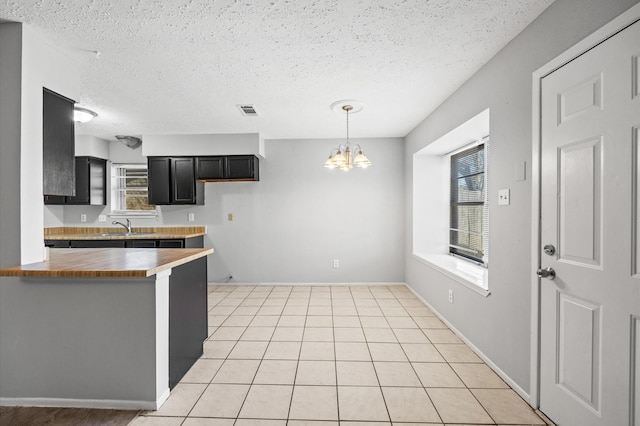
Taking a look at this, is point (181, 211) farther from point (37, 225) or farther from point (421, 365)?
point (421, 365)

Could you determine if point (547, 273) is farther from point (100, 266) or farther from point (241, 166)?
point (241, 166)

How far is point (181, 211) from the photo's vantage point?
501 cm

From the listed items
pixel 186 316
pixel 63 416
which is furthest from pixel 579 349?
pixel 63 416

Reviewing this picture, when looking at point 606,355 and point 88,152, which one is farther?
point 88,152

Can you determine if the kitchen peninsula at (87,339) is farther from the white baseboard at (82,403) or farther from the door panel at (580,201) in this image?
the door panel at (580,201)

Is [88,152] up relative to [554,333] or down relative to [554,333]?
up

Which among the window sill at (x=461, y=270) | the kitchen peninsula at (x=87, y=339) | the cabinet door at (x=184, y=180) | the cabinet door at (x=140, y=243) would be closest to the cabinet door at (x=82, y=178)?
the cabinet door at (x=140, y=243)

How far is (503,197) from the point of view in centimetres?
218

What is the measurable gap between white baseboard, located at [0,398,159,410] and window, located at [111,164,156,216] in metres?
3.54

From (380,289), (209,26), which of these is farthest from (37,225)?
(380,289)

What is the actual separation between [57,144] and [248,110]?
1.91 meters

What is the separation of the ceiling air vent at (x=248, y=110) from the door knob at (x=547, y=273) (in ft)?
10.2

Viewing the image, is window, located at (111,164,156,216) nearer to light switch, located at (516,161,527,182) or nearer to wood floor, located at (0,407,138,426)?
wood floor, located at (0,407,138,426)

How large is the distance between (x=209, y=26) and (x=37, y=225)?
69.6 inches
